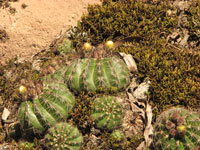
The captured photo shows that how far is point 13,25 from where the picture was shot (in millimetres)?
8352

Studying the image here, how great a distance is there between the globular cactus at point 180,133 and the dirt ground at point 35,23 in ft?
14.8

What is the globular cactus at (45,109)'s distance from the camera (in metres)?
5.72


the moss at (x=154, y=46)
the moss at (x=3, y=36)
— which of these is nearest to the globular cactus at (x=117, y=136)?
the moss at (x=154, y=46)

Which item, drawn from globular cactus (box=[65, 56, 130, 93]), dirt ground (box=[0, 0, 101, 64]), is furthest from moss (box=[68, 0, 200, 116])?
globular cactus (box=[65, 56, 130, 93])

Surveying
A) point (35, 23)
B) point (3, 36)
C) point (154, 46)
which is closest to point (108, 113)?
point (154, 46)

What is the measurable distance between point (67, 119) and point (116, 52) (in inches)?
85.6

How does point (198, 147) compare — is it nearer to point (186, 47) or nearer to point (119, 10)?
point (186, 47)

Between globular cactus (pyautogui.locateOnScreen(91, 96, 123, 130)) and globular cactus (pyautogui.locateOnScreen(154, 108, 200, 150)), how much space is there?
38.6 inches

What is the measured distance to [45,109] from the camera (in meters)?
5.77

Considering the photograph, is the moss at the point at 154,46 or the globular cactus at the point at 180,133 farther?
the moss at the point at 154,46

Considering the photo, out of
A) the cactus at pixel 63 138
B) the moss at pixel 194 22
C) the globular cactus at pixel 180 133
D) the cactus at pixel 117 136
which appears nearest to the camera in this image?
the globular cactus at pixel 180 133

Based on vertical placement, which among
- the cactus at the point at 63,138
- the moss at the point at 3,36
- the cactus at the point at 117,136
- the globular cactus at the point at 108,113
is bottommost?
the cactus at the point at 117,136

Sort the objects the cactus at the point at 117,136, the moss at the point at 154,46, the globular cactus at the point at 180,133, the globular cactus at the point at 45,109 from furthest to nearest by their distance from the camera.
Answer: the moss at the point at 154,46, the cactus at the point at 117,136, the globular cactus at the point at 45,109, the globular cactus at the point at 180,133

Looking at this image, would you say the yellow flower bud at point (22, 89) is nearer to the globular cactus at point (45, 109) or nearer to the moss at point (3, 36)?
the globular cactus at point (45, 109)
